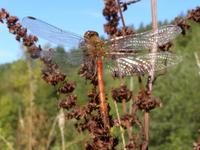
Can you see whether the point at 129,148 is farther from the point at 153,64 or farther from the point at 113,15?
the point at 113,15

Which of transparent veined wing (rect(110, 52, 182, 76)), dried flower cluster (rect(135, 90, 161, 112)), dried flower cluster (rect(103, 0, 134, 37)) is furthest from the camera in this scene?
dried flower cluster (rect(103, 0, 134, 37))

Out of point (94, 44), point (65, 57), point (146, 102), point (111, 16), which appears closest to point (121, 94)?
point (146, 102)

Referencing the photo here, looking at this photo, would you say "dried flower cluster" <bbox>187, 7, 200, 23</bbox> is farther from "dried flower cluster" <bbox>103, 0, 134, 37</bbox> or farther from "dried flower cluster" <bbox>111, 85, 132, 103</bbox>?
"dried flower cluster" <bbox>111, 85, 132, 103</bbox>

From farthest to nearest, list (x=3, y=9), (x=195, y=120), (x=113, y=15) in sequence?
1. (x=195, y=120)
2. (x=113, y=15)
3. (x=3, y=9)

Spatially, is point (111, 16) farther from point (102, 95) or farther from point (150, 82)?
point (102, 95)

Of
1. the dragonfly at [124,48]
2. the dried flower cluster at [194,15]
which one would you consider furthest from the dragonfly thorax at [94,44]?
the dried flower cluster at [194,15]

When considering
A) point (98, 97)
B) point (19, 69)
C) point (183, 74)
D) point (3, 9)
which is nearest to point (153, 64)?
point (98, 97)

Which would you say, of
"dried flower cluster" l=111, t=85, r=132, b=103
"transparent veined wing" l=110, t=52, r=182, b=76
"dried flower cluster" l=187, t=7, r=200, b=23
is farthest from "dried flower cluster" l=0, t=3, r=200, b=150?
"dried flower cluster" l=187, t=7, r=200, b=23
